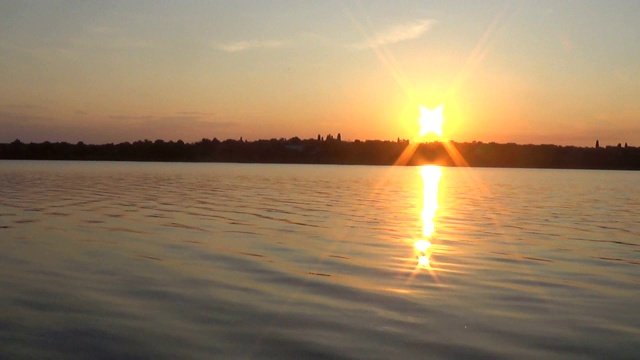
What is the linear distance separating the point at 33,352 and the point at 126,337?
128cm

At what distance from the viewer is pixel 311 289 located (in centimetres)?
1355

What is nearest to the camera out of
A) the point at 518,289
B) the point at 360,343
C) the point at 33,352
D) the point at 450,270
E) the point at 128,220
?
the point at 33,352

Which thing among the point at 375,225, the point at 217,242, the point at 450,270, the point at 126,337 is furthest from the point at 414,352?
the point at 375,225

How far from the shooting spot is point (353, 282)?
47.2ft

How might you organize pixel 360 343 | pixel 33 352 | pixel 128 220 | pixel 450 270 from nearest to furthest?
pixel 33 352 < pixel 360 343 < pixel 450 270 < pixel 128 220

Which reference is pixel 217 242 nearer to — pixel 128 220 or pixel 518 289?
pixel 128 220

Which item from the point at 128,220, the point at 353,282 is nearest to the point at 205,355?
the point at 353,282

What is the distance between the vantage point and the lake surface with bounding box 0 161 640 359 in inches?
381

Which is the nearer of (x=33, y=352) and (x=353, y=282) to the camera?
(x=33, y=352)

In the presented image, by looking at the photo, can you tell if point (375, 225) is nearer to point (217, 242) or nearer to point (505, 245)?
point (505, 245)

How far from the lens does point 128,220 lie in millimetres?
26047

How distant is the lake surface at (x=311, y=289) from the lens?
31.8ft

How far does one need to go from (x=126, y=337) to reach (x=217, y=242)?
34.5ft

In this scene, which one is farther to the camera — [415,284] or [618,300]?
[415,284]
